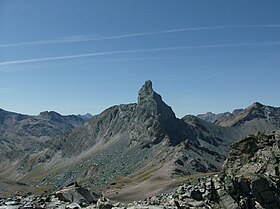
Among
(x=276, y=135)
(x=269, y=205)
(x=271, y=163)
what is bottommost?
(x=269, y=205)

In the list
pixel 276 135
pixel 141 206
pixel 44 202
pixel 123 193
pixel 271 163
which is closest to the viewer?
pixel 141 206

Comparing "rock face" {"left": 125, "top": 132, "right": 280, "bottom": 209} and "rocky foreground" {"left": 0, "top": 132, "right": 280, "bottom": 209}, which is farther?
"rock face" {"left": 125, "top": 132, "right": 280, "bottom": 209}

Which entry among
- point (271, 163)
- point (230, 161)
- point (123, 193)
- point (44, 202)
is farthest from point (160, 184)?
point (44, 202)

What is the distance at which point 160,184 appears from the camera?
192 meters

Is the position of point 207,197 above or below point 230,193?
below

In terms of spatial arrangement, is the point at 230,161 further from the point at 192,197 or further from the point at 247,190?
the point at 192,197

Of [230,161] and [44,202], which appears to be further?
[230,161]

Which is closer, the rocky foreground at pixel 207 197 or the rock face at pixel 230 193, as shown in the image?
the rocky foreground at pixel 207 197

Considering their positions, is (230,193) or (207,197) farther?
(230,193)

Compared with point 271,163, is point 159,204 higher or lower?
lower

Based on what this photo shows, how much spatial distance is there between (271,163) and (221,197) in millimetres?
29897

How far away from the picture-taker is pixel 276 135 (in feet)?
321

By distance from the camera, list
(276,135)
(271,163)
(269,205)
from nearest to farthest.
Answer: (269,205), (271,163), (276,135)

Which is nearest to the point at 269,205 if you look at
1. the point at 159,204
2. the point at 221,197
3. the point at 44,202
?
the point at 221,197
